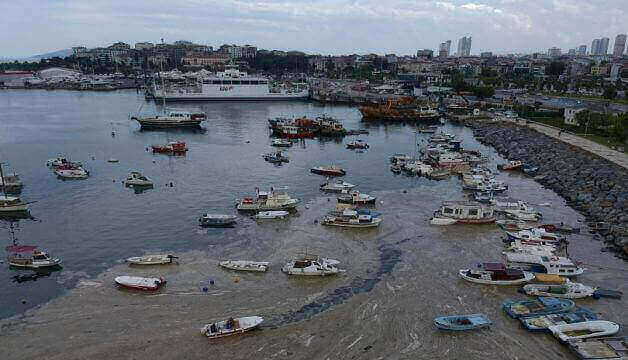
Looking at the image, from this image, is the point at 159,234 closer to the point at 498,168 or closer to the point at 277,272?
the point at 277,272

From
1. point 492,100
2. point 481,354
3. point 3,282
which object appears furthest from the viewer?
point 492,100

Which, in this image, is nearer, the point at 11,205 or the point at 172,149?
the point at 11,205

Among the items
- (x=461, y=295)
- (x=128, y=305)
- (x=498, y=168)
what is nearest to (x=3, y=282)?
(x=128, y=305)

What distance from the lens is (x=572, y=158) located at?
39281 mm

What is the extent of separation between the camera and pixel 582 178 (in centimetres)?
3419

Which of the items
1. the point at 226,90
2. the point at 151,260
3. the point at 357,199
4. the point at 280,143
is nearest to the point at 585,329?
the point at 357,199

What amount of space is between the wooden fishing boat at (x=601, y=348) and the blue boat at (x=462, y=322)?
2.82 meters

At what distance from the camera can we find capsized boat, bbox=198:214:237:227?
26234mm

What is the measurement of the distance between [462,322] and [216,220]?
15170 mm

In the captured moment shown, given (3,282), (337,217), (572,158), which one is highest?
(572,158)

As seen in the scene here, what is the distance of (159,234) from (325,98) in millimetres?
77440

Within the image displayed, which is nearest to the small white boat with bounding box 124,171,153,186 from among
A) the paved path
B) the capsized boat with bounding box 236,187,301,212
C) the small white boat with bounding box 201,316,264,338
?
the capsized boat with bounding box 236,187,301,212

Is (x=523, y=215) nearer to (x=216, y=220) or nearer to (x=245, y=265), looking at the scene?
(x=245, y=265)

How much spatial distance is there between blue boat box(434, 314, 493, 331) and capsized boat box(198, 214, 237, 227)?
13971 mm
